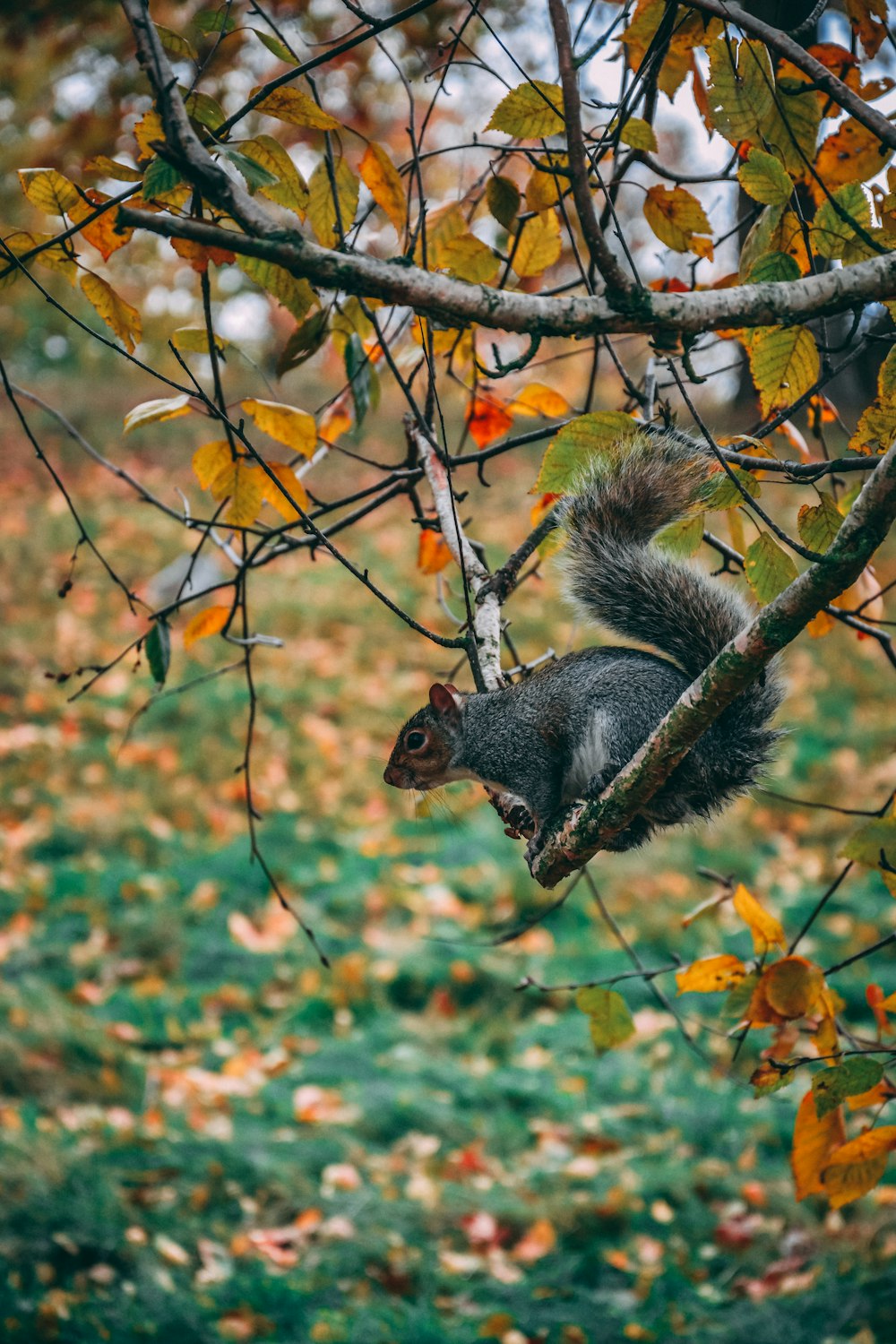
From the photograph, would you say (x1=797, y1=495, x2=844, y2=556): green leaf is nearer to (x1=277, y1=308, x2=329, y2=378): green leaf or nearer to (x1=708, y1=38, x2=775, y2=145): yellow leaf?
(x1=708, y1=38, x2=775, y2=145): yellow leaf

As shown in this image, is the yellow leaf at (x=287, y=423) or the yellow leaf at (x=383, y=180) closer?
the yellow leaf at (x=383, y=180)

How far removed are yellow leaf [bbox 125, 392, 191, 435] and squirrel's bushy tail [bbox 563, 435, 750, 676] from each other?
1.61 ft

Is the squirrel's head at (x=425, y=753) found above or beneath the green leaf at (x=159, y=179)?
above

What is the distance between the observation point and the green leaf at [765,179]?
3.55 ft

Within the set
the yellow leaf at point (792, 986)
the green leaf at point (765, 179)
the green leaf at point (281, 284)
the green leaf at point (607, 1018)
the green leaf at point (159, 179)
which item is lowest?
the yellow leaf at point (792, 986)

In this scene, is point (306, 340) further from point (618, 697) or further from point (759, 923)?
point (759, 923)

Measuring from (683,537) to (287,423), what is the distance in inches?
19.5

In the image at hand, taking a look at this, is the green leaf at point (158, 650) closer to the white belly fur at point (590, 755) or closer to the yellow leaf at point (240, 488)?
the yellow leaf at point (240, 488)

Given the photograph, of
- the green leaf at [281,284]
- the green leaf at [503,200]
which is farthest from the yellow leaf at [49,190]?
the green leaf at [503,200]

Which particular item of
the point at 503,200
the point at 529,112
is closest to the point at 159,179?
the point at 529,112

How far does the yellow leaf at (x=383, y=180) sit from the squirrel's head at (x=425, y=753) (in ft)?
2.69

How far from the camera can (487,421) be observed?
5.94 ft

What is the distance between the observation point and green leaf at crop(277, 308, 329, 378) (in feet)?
4.37

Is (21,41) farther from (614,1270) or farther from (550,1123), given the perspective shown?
(614,1270)
